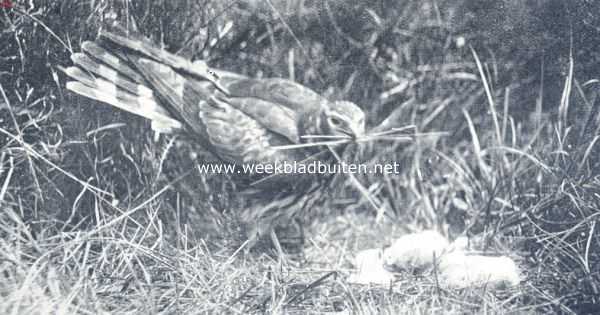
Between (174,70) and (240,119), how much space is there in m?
0.30

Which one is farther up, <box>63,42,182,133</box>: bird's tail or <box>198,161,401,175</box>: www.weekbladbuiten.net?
<box>63,42,182,133</box>: bird's tail

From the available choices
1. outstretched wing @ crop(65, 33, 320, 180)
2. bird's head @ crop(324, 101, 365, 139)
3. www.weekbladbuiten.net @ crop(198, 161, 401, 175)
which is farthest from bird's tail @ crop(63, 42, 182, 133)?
bird's head @ crop(324, 101, 365, 139)

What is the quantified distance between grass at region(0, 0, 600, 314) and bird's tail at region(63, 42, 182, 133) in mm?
38

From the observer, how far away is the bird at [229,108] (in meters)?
2.21

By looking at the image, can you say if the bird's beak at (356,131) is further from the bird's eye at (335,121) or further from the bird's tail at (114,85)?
the bird's tail at (114,85)

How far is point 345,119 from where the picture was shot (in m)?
2.19

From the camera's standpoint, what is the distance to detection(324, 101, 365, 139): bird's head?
219 cm

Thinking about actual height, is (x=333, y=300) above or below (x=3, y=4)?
below

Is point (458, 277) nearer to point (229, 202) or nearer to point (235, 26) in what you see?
point (229, 202)

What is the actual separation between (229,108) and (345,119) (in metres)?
0.43

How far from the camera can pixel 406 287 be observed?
2076 mm

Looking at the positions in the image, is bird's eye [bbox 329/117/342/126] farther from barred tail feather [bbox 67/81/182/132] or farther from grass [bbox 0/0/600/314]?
barred tail feather [bbox 67/81/182/132]

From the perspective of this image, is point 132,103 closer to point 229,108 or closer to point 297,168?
point 229,108

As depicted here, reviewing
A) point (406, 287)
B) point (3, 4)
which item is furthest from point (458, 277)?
point (3, 4)
